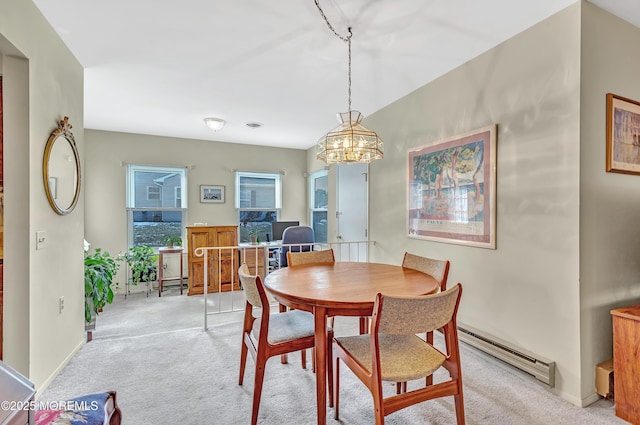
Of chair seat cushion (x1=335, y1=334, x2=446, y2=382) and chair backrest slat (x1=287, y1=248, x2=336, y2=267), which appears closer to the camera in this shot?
chair seat cushion (x1=335, y1=334, x2=446, y2=382)

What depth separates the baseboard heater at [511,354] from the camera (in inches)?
76.3

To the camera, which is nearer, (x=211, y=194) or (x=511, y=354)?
(x=511, y=354)

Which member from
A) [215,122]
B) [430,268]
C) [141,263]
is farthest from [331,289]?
[141,263]

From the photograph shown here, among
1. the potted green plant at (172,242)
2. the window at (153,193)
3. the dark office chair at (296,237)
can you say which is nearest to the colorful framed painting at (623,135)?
the dark office chair at (296,237)

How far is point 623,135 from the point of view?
2004mm

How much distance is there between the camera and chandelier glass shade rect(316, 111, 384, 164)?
2.00m

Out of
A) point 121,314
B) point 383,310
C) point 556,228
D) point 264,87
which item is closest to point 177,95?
point 264,87

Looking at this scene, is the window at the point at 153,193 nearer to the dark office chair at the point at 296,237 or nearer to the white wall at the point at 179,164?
the white wall at the point at 179,164

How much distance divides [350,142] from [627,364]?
2.08 meters

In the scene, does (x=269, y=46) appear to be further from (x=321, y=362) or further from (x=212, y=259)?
(x=212, y=259)

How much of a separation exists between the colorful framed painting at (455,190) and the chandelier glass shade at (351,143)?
903mm

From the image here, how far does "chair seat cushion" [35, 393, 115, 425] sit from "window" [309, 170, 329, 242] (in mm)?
4307

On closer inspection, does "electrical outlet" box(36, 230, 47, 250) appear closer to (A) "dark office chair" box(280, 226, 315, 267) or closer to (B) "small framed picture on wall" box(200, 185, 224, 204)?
(A) "dark office chair" box(280, 226, 315, 267)

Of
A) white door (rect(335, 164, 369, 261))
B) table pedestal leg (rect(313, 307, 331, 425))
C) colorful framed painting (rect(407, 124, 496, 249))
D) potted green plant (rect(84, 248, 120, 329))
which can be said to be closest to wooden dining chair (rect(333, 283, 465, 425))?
table pedestal leg (rect(313, 307, 331, 425))
